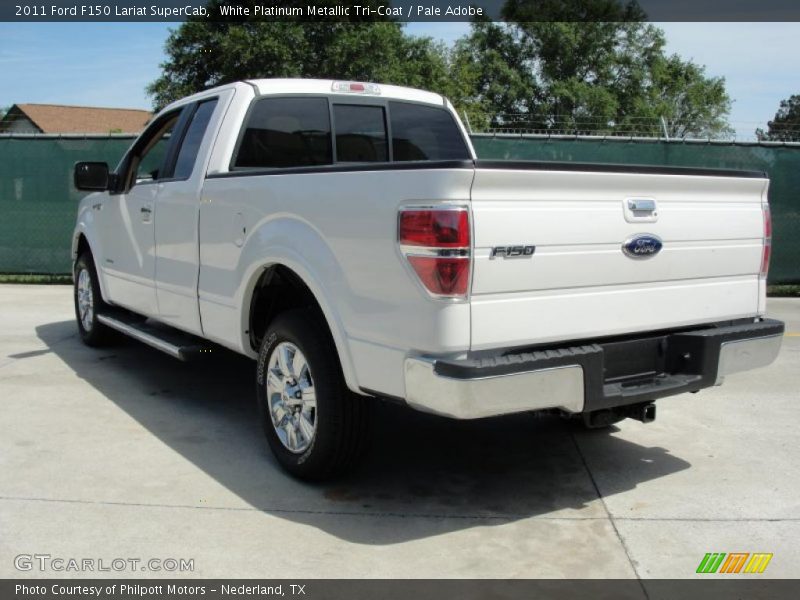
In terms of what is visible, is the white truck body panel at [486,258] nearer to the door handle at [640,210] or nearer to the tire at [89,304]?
the door handle at [640,210]

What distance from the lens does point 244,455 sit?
4.75 meters

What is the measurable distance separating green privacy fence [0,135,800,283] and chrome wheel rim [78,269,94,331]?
4.96 metres

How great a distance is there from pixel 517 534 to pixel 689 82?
77.8 m

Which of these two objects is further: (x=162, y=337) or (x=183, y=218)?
(x=162, y=337)

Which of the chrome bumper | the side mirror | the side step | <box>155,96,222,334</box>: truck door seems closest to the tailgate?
the chrome bumper

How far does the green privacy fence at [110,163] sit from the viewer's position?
38.9ft

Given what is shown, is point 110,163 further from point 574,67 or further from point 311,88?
point 574,67

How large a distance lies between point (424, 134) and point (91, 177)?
2.63 metres

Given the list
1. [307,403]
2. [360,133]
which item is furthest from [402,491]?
[360,133]

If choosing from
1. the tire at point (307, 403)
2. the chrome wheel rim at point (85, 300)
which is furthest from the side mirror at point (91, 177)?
the tire at point (307, 403)

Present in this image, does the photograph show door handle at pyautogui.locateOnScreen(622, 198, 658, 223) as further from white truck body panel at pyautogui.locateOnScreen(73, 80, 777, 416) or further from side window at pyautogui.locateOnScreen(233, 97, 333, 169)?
side window at pyautogui.locateOnScreen(233, 97, 333, 169)

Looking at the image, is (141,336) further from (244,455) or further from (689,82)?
(689,82)

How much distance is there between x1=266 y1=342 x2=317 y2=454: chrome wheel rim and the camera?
4.15 m

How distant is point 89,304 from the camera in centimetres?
737
